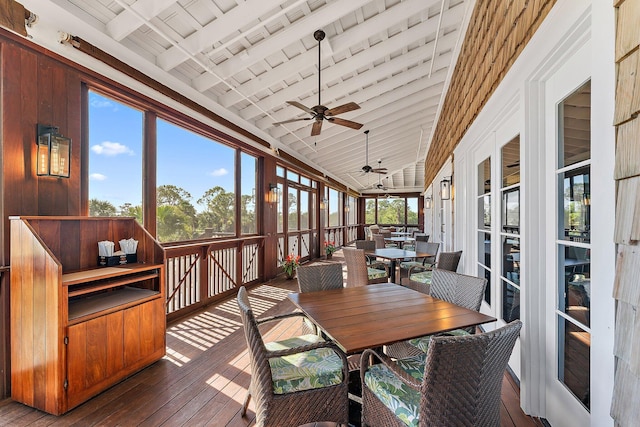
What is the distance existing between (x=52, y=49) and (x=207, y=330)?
308 centimetres

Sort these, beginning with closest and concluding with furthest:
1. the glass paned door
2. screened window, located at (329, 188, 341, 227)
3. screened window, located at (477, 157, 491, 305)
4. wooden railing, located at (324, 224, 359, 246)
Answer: the glass paned door < screened window, located at (477, 157, 491, 305) < wooden railing, located at (324, 224, 359, 246) < screened window, located at (329, 188, 341, 227)

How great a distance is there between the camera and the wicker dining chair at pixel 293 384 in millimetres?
1559

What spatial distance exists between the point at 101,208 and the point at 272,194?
353 centimetres

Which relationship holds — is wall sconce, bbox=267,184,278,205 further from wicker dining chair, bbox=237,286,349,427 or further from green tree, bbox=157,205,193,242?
wicker dining chair, bbox=237,286,349,427

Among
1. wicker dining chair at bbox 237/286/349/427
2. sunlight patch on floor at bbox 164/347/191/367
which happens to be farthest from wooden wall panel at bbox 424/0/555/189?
sunlight patch on floor at bbox 164/347/191/367

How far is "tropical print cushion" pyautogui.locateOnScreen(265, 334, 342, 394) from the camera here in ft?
5.30

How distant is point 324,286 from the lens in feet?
8.81

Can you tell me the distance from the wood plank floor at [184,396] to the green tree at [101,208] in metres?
1.51

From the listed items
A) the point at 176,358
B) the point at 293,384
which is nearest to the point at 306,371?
the point at 293,384

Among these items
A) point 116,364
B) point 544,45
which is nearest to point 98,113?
point 116,364

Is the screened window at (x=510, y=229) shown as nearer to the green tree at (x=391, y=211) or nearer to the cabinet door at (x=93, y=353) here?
the cabinet door at (x=93, y=353)

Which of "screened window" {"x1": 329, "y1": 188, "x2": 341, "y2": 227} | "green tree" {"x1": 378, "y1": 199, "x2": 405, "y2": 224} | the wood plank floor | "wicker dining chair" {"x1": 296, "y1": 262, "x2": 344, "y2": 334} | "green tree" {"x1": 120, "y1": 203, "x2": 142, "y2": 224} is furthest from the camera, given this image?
"green tree" {"x1": 378, "y1": 199, "x2": 405, "y2": 224}

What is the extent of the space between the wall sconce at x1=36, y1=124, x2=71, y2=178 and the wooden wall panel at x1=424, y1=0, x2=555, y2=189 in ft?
11.2

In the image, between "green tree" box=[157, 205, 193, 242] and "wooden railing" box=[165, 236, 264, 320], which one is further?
"wooden railing" box=[165, 236, 264, 320]
